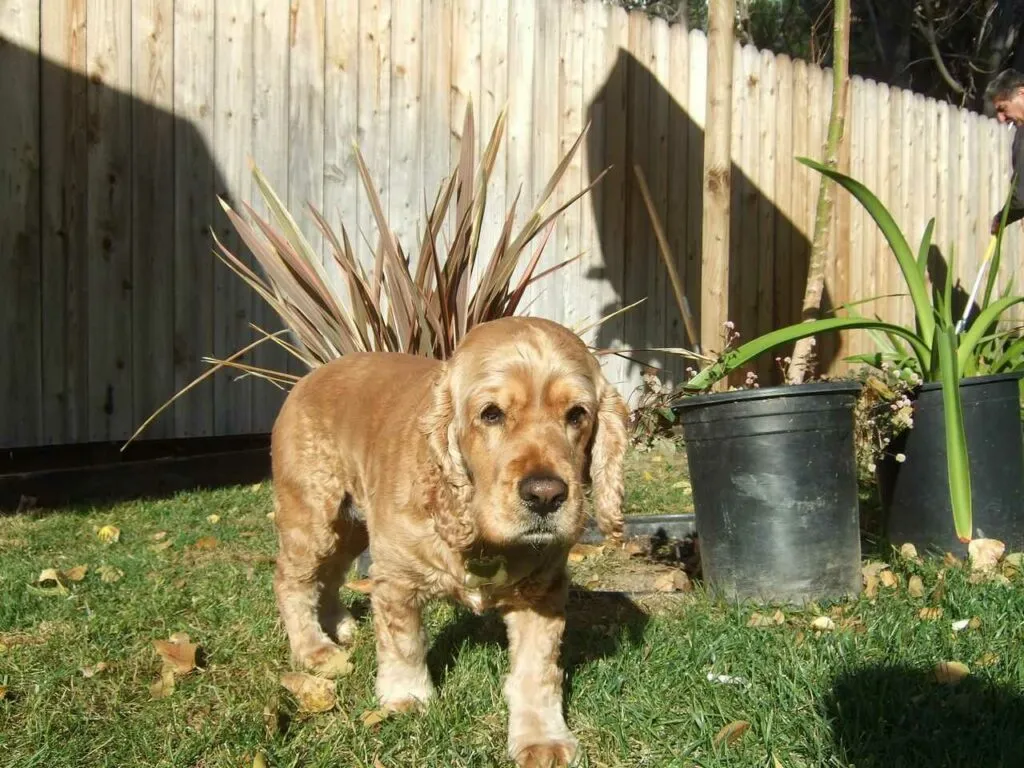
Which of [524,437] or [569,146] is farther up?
[569,146]

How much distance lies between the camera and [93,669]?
10.1 feet

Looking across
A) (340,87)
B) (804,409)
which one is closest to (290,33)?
(340,87)

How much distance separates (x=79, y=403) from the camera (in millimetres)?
5508

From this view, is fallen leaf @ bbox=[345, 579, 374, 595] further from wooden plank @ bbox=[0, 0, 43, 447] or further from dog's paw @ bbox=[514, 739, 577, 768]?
wooden plank @ bbox=[0, 0, 43, 447]

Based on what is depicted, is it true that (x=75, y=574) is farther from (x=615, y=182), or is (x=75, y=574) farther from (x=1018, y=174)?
(x=1018, y=174)

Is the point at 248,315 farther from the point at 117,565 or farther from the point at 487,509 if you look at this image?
the point at 487,509

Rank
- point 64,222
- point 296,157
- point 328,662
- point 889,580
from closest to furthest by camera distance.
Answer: point 328,662, point 889,580, point 64,222, point 296,157

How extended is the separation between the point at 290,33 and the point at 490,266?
93.2 inches

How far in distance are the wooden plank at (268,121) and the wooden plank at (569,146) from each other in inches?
82.5

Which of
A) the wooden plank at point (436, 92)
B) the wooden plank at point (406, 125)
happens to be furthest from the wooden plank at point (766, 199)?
the wooden plank at point (406, 125)

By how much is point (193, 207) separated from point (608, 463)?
3.93 meters

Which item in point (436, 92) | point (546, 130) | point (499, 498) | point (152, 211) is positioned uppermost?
point (436, 92)

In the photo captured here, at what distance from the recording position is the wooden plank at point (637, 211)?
7664 mm

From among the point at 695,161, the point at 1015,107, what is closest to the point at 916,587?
the point at 1015,107
